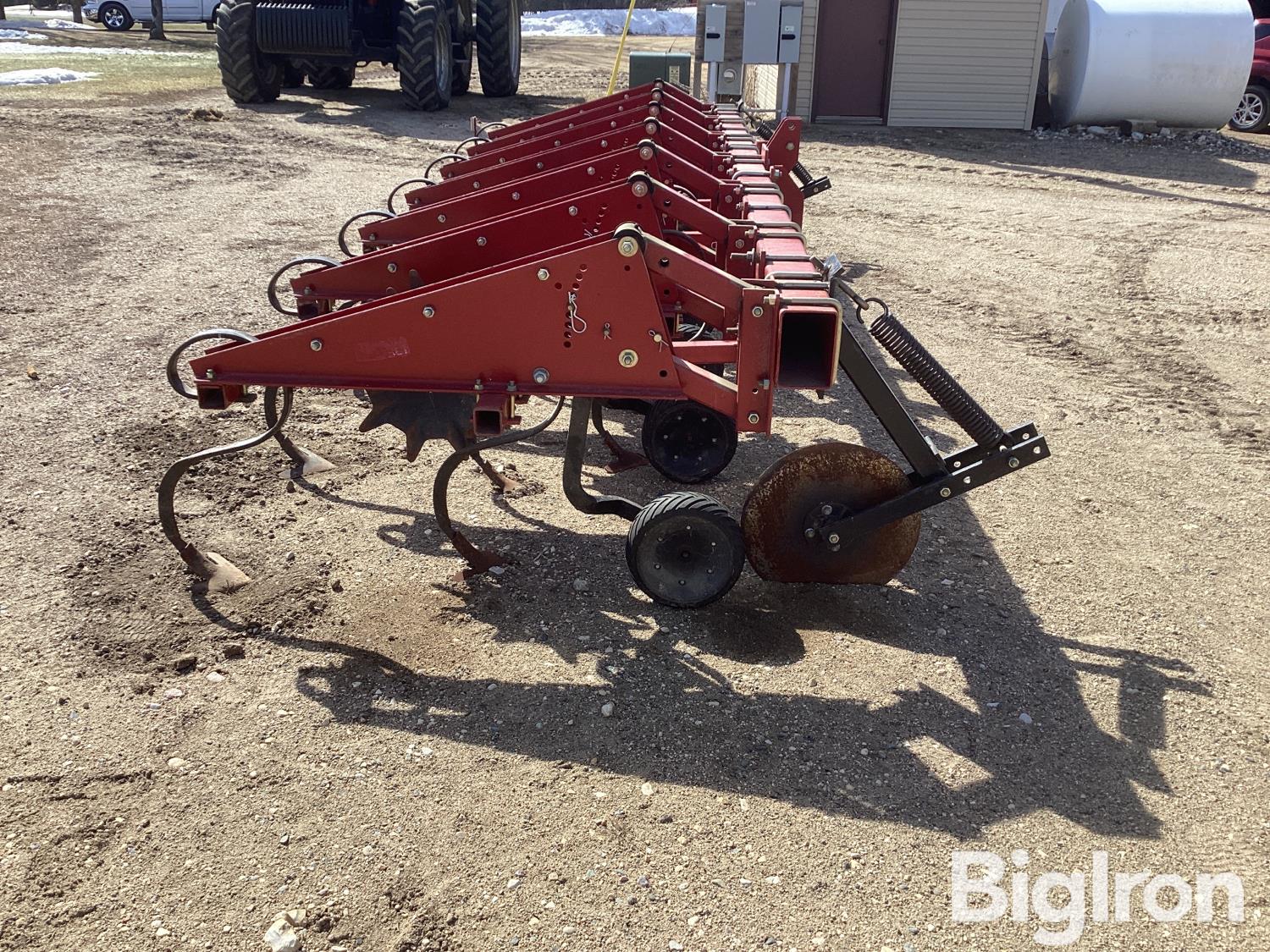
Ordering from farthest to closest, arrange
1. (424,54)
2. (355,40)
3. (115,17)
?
(115,17), (355,40), (424,54)

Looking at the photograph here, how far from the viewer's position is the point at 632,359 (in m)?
3.34

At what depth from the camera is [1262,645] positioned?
3617 mm

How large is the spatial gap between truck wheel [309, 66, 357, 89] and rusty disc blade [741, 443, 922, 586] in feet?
50.4

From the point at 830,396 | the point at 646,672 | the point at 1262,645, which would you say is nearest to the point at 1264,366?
the point at 830,396

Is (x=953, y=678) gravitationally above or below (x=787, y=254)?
below

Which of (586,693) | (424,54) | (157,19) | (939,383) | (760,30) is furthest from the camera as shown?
(157,19)

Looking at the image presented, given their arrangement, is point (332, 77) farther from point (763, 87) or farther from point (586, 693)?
point (586, 693)

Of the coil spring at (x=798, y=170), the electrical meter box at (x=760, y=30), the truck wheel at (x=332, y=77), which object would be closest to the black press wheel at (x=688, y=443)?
the coil spring at (x=798, y=170)

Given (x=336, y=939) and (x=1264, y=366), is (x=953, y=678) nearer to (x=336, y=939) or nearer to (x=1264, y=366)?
(x=336, y=939)

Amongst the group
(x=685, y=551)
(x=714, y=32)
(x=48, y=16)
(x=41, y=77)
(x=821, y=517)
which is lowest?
(x=685, y=551)

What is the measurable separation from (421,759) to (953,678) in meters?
1.63

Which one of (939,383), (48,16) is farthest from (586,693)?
(48,16)

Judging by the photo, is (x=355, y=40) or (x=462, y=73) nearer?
(x=355, y=40)

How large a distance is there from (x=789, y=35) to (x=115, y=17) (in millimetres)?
19713
